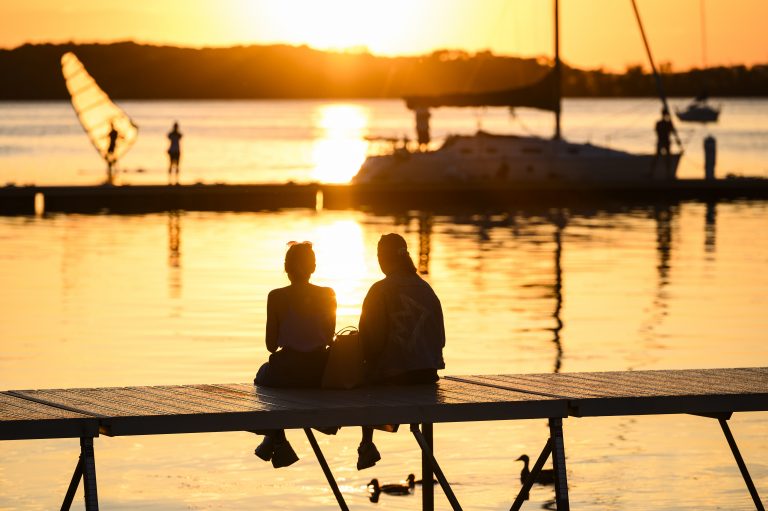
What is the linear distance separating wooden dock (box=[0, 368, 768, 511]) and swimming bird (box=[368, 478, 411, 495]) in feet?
6.15

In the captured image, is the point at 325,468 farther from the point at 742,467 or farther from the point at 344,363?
the point at 742,467

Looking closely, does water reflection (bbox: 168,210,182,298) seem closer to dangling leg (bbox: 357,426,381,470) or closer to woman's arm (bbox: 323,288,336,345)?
dangling leg (bbox: 357,426,381,470)

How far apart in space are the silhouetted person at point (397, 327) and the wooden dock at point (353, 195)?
4021 cm

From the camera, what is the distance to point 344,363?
13.8 meters

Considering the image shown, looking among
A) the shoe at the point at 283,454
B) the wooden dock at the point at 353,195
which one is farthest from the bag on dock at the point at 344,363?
the wooden dock at the point at 353,195

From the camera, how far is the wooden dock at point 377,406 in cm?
1263

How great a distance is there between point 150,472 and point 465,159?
1672 inches

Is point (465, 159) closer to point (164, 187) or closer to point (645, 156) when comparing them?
point (645, 156)

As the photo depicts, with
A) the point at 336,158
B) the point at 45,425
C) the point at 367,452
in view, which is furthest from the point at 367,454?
the point at 336,158

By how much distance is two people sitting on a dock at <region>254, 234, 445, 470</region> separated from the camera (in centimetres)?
1362

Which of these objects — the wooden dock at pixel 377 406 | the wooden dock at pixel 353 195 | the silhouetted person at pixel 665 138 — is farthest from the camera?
the silhouetted person at pixel 665 138

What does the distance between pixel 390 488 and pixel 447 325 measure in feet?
42.0

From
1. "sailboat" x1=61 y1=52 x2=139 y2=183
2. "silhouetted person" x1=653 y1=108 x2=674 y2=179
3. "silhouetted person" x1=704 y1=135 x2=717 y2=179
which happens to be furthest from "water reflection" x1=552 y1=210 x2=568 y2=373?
"sailboat" x1=61 y1=52 x2=139 y2=183

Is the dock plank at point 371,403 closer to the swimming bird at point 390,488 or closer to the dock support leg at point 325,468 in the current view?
the dock support leg at point 325,468
